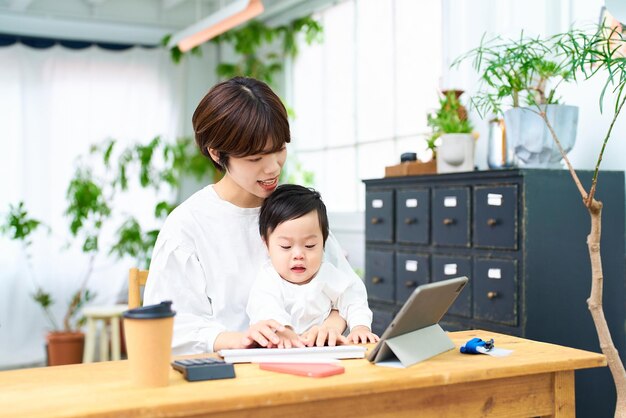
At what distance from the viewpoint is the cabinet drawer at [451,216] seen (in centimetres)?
361

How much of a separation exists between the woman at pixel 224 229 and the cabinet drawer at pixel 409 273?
1.69 metres

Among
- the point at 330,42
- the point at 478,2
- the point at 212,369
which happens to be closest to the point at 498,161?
→ the point at 478,2

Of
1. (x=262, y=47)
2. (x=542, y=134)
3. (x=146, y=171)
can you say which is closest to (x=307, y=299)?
(x=542, y=134)

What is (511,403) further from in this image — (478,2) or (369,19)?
(369,19)

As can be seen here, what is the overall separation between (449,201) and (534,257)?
0.53 metres

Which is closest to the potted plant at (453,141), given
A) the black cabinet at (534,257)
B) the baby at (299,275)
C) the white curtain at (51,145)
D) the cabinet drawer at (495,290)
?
the black cabinet at (534,257)

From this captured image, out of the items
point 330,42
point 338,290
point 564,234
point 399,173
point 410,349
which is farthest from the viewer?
point 330,42

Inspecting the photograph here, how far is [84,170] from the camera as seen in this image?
7.13 meters

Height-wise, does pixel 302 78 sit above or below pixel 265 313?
above

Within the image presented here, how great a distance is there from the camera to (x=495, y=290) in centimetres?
343

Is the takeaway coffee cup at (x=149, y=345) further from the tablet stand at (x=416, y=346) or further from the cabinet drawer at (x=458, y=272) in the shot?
the cabinet drawer at (x=458, y=272)

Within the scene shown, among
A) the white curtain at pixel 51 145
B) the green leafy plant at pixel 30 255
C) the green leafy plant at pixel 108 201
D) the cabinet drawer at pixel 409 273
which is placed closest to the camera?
the cabinet drawer at pixel 409 273

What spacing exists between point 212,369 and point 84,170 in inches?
237

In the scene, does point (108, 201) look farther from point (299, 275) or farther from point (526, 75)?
point (299, 275)
